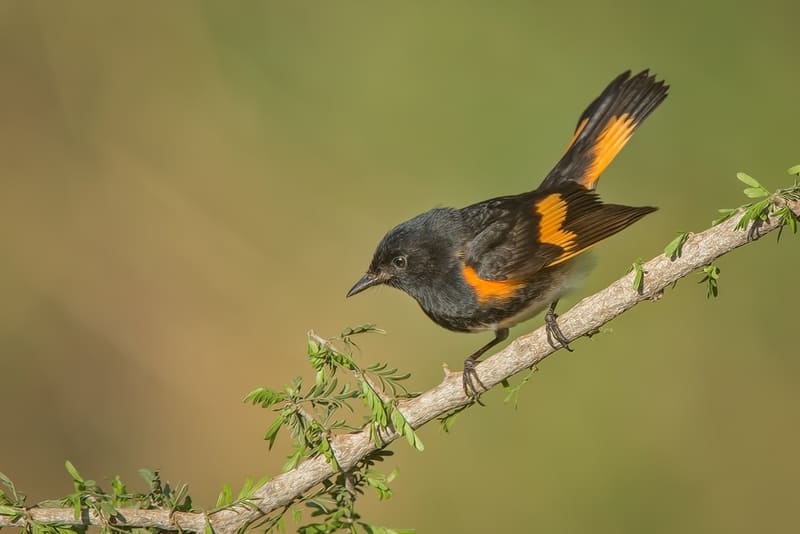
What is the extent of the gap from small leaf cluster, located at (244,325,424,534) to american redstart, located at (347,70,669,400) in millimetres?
1125

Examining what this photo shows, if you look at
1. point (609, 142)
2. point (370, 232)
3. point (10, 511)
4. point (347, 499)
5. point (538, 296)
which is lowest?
point (347, 499)

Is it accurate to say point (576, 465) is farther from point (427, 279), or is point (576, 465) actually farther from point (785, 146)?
point (785, 146)

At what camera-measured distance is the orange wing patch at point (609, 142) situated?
4.05 meters

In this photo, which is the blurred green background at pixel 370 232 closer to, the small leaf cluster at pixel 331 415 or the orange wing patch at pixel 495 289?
the orange wing patch at pixel 495 289

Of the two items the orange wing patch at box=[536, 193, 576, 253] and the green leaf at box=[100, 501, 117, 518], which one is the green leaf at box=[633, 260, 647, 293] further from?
the green leaf at box=[100, 501, 117, 518]

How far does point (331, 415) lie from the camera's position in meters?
2.15

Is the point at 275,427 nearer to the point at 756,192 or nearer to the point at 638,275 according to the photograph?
the point at 638,275

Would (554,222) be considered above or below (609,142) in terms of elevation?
below

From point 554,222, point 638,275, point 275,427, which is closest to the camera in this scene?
point 275,427

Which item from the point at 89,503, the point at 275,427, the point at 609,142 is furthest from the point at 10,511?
the point at 609,142

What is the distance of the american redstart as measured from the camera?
11.3 feet

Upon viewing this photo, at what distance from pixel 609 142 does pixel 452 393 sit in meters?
2.09

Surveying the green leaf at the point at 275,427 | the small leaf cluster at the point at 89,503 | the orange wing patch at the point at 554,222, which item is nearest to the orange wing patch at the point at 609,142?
the orange wing patch at the point at 554,222

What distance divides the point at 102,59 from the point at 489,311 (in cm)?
376
